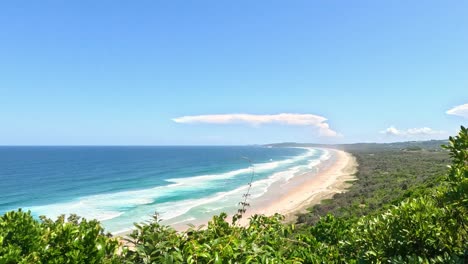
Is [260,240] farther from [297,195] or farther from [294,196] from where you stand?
[297,195]

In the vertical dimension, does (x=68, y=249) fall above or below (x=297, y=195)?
above

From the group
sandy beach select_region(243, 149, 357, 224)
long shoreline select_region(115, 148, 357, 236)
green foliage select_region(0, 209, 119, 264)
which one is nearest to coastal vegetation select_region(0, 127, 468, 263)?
green foliage select_region(0, 209, 119, 264)

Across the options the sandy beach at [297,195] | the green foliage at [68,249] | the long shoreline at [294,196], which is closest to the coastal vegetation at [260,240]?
the green foliage at [68,249]

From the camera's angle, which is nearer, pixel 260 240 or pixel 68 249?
pixel 68 249

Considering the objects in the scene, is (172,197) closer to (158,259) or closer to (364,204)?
(364,204)

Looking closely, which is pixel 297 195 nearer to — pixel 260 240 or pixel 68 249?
pixel 260 240

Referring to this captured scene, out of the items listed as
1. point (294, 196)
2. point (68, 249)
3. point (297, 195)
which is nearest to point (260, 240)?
point (68, 249)

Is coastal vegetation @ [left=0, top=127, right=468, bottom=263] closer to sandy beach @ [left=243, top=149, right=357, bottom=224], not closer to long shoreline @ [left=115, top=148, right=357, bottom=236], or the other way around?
long shoreline @ [left=115, top=148, right=357, bottom=236]

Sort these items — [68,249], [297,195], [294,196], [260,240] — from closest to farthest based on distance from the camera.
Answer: [68,249] < [260,240] < [294,196] < [297,195]

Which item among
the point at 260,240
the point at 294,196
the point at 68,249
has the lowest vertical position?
the point at 294,196

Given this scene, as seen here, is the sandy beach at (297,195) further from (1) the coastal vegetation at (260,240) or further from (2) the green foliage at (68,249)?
(2) the green foliage at (68,249)

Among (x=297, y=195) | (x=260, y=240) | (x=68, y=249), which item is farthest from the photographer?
(x=297, y=195)
